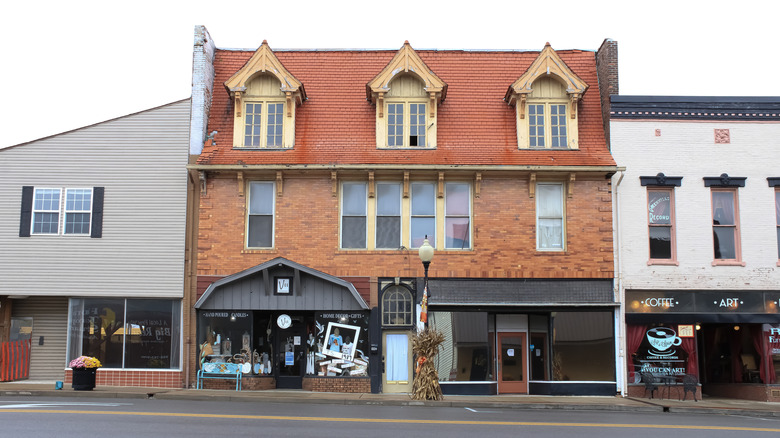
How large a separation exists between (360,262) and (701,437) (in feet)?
35.0

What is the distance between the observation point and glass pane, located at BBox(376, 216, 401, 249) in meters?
21.0

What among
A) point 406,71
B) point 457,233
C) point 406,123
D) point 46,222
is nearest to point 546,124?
point 406,123

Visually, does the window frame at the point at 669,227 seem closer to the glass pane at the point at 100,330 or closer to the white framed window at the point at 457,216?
the white framed window at the point at 457,216

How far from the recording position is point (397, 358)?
20.6 meters

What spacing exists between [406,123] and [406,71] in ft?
5.03

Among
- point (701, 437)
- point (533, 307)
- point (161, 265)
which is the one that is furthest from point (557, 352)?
point (161, 265)

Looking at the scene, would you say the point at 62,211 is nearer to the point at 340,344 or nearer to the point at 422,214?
the point at 340,344

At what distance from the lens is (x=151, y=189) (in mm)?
21078

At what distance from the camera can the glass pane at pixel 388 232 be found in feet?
69.1

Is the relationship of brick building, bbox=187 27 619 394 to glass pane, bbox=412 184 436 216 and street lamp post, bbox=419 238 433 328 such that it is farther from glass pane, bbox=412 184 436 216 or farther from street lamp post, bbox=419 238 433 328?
street lamp post, bbox=419 238 433 328

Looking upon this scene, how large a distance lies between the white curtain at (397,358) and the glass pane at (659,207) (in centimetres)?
809

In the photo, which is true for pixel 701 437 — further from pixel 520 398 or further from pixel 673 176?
pixel 673 176

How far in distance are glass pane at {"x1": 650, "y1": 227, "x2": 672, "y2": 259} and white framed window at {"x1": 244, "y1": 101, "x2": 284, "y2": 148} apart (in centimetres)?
1132

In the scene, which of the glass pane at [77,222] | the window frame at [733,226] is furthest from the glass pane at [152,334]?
the window frame at [733,226]
